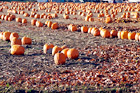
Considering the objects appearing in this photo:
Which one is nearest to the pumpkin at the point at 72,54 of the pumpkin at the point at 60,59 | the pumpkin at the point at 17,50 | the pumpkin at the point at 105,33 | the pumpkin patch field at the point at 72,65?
the pumpkin patch field at the point at 72,65

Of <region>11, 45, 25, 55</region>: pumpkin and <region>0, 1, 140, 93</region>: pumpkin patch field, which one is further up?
<region>11, 45, 25, 55</region>: pumpkin

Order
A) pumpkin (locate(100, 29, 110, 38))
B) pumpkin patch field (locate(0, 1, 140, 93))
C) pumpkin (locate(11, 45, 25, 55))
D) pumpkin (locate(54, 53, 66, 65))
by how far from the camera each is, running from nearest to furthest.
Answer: pumpkin patch field (locate(0, 1, 140, 93)), pumpkin (locate(54, 53, 66, 65)), pumpkin (locate(11, 45, 25, 55)), pumpkin (locate(100, 29, 110, 38))

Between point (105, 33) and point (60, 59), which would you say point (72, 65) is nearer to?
point (60, 59)

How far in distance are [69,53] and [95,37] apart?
170 inches

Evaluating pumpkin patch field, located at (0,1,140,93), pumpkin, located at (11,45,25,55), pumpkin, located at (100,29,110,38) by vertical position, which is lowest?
pumpkin patch field, located at (0,1,140,93)

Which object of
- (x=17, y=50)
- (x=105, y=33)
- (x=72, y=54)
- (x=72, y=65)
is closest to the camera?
(x=72, y=65)

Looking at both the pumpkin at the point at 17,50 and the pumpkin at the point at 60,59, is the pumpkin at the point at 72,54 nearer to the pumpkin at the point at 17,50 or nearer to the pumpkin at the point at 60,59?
the pumpkin at the point at 60,59

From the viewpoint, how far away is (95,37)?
41.3ft

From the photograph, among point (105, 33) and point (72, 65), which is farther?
point (105, 33)

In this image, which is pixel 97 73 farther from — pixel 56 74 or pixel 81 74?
pixel 56 74

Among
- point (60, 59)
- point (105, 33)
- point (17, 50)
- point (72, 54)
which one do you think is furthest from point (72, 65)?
point (105, 33)

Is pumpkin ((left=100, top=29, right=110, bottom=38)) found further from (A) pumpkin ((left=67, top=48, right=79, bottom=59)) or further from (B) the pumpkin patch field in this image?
(A) pumpkin ((left=67, top=48, right=79, bottom=59))

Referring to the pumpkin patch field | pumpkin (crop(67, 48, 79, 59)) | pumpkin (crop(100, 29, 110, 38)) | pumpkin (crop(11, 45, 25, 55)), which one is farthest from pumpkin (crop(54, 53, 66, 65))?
pumpkin (crop(100, 29, 110, 38))

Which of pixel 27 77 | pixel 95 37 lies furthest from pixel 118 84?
pixel 95 37
